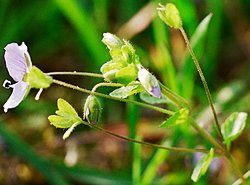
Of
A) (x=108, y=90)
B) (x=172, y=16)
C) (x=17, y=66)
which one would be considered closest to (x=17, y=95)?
(x=17, y=66)

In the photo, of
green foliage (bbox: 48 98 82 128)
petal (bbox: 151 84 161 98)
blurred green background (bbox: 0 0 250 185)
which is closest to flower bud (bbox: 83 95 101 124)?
green foliage (bbox: 48 98 82 128)

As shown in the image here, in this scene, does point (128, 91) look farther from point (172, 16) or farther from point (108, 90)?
point (108, 90)

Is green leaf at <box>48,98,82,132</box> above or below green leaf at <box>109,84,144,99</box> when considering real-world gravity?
below

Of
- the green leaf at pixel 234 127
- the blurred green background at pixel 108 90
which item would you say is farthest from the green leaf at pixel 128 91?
the blurred green background at pixel 108 90

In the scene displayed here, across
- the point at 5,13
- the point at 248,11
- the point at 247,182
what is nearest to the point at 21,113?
the point at 5,13

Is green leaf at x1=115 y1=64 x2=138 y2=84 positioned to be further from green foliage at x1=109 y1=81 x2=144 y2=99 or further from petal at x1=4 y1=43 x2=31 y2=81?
petal at x1=4 y1=43 x2=31 y2=81

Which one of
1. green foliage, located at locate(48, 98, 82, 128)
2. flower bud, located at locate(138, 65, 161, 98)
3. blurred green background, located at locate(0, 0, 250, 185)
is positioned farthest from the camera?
blurred green background, located at locate(0, 0, 250, 185)

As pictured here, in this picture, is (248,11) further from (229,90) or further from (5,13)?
(5,13)

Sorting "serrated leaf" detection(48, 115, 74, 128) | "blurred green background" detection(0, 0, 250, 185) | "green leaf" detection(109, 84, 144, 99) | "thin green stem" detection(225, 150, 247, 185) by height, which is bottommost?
"thin green stem" detection(225, 150, 247, 185)
